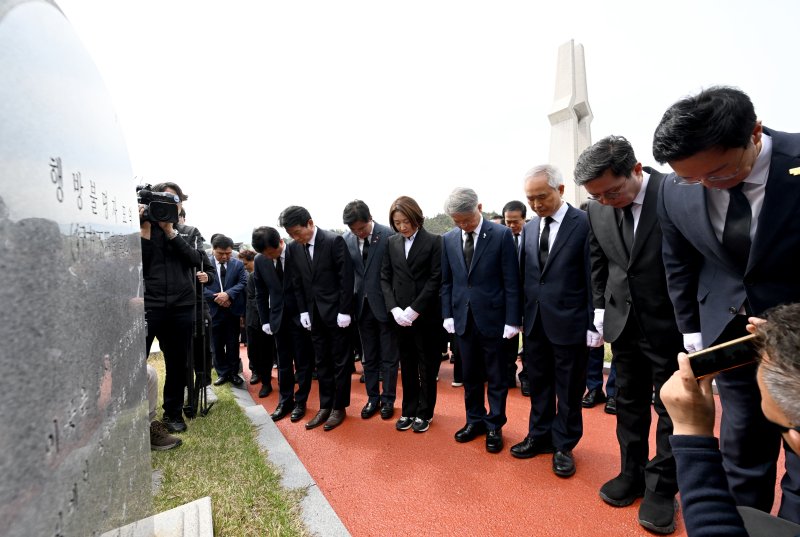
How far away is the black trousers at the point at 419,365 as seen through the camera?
4.03 m

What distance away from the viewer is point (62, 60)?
42.3 inches

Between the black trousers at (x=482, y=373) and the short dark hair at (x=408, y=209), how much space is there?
1041mm

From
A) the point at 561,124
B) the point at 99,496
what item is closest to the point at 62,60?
the point at 99,496

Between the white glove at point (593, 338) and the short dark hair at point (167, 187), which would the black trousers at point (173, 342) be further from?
the white glove at point (593, 338)

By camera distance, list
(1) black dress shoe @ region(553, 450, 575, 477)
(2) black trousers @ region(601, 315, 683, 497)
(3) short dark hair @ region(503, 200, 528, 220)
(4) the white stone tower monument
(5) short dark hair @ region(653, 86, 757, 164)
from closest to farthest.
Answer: (5) short dark hair @ region(653, 86, 757, 164), (2) black trousers @ region(601, 315, 683, 497), (1) black dress shoe @ region(553, 450, 575, 477), (3) short dark hair @ region(503, 200, 528, 220), (4) the white stone tower monument

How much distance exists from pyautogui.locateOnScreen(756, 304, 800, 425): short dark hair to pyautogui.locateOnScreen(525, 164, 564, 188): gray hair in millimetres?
2054

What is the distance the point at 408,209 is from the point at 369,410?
2280 mm

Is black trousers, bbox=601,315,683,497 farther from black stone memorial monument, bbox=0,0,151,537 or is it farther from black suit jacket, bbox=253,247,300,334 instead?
black suit jacket, bbox=253,247,300,334

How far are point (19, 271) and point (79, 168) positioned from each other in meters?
0.54

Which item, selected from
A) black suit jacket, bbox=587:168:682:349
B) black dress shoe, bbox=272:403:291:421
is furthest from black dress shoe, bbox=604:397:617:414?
black dress shoe, bbox=272:403:291:421

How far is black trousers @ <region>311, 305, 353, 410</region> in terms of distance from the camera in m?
4.35

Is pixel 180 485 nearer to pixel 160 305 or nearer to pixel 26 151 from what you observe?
pixel 160 305

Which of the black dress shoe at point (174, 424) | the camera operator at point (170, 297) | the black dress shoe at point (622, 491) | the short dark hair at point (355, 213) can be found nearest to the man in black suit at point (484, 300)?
the black dress shoe at point (622, 491)

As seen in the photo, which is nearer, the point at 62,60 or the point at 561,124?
the point at 62,60
